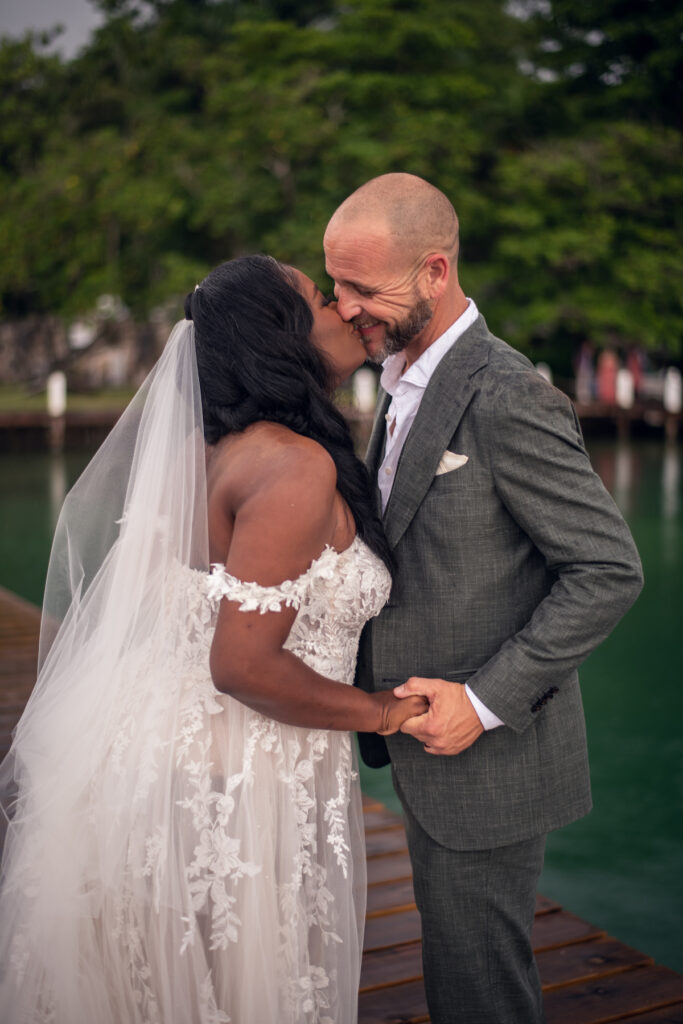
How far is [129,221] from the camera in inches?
800

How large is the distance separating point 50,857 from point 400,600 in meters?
0.75

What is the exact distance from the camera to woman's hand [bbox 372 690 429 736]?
181 cm

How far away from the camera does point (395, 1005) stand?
2.32 metres

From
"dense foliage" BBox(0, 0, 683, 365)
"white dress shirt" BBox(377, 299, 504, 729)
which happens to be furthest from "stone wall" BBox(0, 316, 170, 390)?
"white dress shirt" BBox(377, 299, 504, 729)

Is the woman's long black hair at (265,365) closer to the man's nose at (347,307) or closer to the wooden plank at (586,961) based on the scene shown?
the man's nose at (347,307)

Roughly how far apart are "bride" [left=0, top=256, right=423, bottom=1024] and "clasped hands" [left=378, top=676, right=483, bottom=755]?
0.02 m

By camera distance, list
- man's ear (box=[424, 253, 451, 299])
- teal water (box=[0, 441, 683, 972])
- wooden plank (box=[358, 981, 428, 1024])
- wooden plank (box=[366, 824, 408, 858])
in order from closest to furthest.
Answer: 1. man's ear (box=[424, 253, 451, 299])
2. wooden plank (box=[358, 981, 428, 1024])
3. wooden plank (box=[366, 824, 408, 858])
4. teal water (box=[0, 441, 683, 972])

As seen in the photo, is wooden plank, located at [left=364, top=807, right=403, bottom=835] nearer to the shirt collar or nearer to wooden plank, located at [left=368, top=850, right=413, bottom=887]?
wooden plank, located at [left=368, top=850, right=413, bottom=887]

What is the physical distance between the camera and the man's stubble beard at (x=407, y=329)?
73.7 inches

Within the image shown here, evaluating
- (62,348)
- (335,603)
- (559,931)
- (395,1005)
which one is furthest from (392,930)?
(62,348)

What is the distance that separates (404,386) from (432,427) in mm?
183

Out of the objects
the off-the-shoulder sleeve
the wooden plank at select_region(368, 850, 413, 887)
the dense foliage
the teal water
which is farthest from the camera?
the dense foliage

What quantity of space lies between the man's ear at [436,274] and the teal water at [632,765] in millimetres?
2219

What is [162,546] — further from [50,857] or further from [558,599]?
[558,599]
